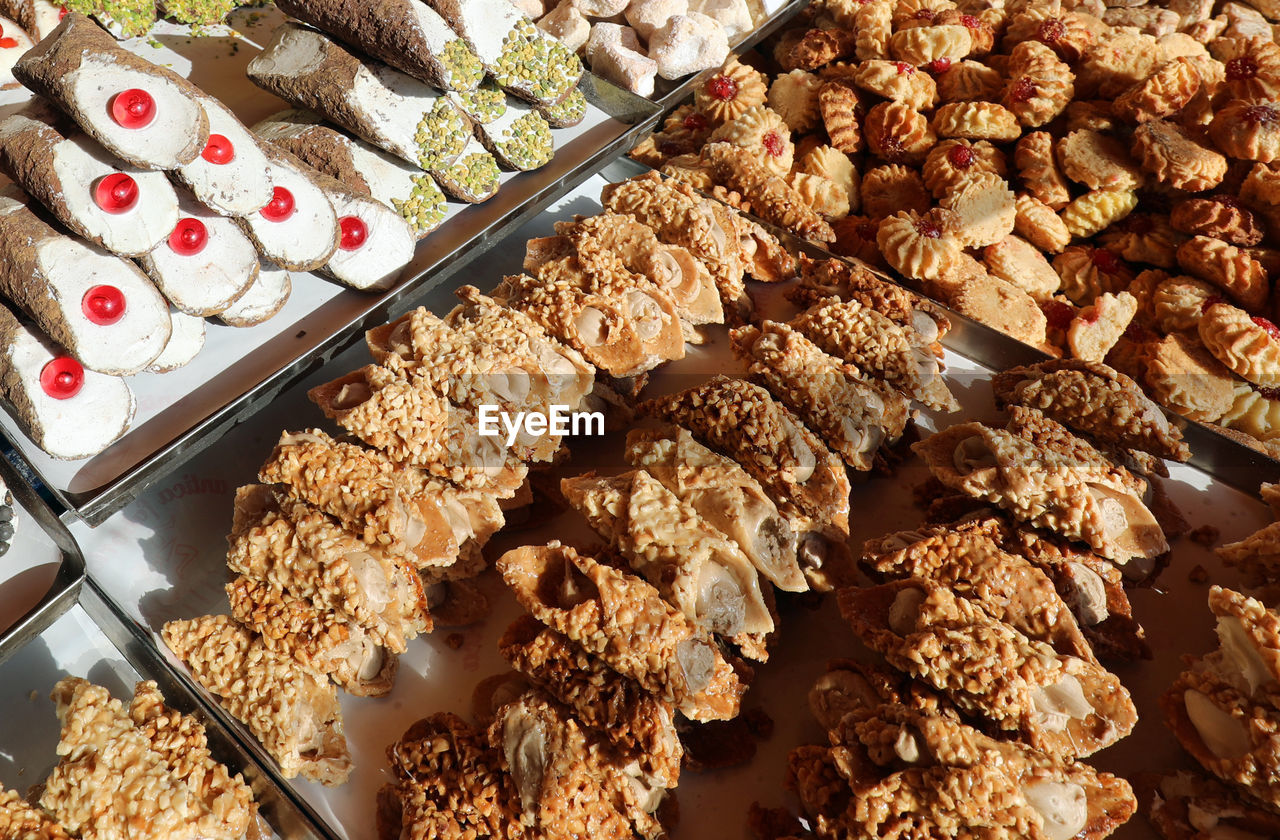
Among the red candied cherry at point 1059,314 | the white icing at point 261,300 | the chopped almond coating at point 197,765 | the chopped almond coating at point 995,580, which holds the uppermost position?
the white icing at point 261,300

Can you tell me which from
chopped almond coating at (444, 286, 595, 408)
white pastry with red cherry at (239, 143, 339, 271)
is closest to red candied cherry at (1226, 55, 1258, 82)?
chopped almond coating at (444, 286, 595, 408)

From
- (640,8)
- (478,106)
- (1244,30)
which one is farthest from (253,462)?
(1244,30)

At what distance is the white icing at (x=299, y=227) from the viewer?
237 cm

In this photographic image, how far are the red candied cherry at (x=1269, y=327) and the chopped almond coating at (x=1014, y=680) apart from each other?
1.70 meters

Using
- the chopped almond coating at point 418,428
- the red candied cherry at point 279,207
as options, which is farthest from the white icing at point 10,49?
the chopped almond coating at point 418,428

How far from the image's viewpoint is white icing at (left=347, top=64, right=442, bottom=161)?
2717 mm

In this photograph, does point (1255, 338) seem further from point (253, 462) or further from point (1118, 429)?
point (253, 462)

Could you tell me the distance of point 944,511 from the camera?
97.6 inches

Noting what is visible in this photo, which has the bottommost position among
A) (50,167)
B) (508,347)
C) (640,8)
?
(508,347)

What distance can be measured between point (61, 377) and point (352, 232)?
3.03 ft

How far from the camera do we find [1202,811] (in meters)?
1.88

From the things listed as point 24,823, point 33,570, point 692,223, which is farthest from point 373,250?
point 24,823

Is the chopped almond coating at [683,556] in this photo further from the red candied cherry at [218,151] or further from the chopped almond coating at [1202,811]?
the red candied cherry at [218,151]

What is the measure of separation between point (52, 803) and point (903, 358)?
2.49 metres
